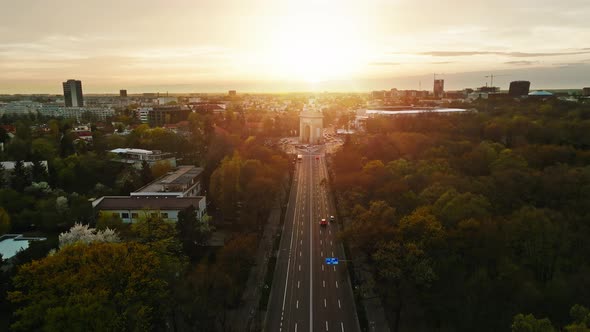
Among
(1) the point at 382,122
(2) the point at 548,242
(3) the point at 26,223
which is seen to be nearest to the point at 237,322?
(2) the point at 548,242

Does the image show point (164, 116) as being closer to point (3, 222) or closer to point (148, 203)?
point (148, 203)

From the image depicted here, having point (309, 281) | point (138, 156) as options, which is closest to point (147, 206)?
point (309, 281)

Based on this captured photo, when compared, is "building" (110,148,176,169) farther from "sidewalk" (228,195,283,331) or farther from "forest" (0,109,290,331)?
"sidewalk" (228,195,283,331)

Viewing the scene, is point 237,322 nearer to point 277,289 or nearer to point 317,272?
point 277,289

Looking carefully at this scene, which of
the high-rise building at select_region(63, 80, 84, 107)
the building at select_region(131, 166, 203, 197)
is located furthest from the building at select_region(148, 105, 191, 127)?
the high-rise building at select_region(63, 80, 84, 107)

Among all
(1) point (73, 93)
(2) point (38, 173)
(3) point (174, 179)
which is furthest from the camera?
(1) point (73, 93)

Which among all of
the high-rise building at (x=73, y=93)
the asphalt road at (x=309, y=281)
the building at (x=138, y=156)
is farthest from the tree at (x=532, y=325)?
the high-rise building at (x=73, y=93)

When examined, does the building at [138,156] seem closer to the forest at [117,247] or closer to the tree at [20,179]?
the forest at [117,247]

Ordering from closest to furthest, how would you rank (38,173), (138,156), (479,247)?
(479,247), (38,173), (138,156)
